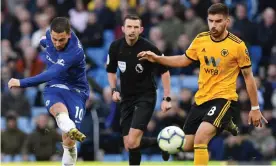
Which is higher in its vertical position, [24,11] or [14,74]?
[24,11]

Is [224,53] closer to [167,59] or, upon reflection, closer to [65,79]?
[167,59]

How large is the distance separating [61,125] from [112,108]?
6.68 m

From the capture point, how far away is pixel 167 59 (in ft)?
41.2

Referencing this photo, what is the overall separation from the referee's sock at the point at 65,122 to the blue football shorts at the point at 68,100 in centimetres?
38

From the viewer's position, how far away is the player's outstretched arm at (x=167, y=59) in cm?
1244

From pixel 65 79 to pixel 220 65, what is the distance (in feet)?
7.70

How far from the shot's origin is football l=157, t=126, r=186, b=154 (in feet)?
41.1

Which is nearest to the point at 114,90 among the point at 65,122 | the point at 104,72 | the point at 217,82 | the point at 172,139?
the point at 172,139

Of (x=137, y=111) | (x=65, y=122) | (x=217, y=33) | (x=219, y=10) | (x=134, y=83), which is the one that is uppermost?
(x=219, y=10)

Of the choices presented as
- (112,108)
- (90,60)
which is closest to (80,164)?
(112,108)

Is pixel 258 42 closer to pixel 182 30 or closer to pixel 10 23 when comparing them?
pixel 182 30

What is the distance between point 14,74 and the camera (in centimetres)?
2086

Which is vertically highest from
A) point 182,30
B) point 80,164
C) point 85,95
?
point 182,30

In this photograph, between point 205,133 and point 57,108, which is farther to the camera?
point 57,108
